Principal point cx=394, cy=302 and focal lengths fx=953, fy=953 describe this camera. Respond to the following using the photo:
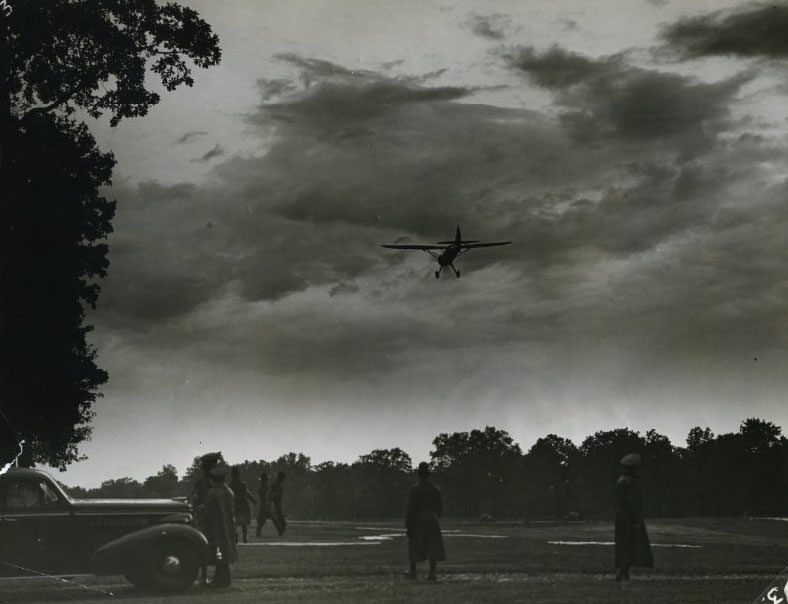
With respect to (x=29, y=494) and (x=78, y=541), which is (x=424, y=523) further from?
(x=29, y=494)

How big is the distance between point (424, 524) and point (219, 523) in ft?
7.89


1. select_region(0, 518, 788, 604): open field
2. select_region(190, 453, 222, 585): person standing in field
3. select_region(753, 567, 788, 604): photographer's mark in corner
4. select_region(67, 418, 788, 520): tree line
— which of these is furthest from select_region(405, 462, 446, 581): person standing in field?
select_region(753, 567, 788, 604): photographer's mark in corner

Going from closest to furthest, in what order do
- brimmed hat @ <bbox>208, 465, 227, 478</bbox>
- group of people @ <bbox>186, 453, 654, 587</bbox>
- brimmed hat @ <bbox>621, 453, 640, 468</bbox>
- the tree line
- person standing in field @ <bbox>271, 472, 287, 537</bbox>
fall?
brimmed hat @ <bbox>621, 453, 640, 468</bbox>, group of people @ <bbox>186, 453, 654, 587</bbox>, brimmed hat @ <bbox>208, 465, 227, 478</bbox>, the tree line, person standing in field @ <bbox>271, 472, 287, 537</bbox>

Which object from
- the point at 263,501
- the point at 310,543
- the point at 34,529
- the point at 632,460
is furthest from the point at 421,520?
the point at 263,501

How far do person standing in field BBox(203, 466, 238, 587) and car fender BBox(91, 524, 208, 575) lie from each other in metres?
0.22

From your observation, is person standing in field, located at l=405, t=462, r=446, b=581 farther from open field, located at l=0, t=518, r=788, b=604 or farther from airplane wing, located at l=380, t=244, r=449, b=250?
airplane wing, located at l=380, t=244, r=449, b=250

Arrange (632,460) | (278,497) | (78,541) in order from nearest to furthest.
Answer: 1. (78,541)
2. (632,460)
3. (278,497)

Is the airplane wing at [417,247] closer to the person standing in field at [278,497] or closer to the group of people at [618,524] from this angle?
the group of people at [618,524]

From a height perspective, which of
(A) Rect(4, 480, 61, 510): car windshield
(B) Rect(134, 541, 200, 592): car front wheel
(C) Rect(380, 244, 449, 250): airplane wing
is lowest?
(B) Rect(134, 541, 200, 592): car front wheel

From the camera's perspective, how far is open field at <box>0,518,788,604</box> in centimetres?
952

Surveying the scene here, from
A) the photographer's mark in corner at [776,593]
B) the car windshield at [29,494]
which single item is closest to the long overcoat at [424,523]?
the photographer's mark in corner at [776,593]

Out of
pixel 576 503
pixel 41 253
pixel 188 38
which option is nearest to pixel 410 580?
pixel 41 253

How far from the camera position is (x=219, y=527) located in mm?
10703

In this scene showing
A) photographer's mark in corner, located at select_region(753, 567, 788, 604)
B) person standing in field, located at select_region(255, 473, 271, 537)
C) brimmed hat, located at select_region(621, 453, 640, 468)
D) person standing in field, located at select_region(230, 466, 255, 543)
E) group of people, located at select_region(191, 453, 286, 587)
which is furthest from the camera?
person standing in field, located at select_region(255, 473, 271, 537)
